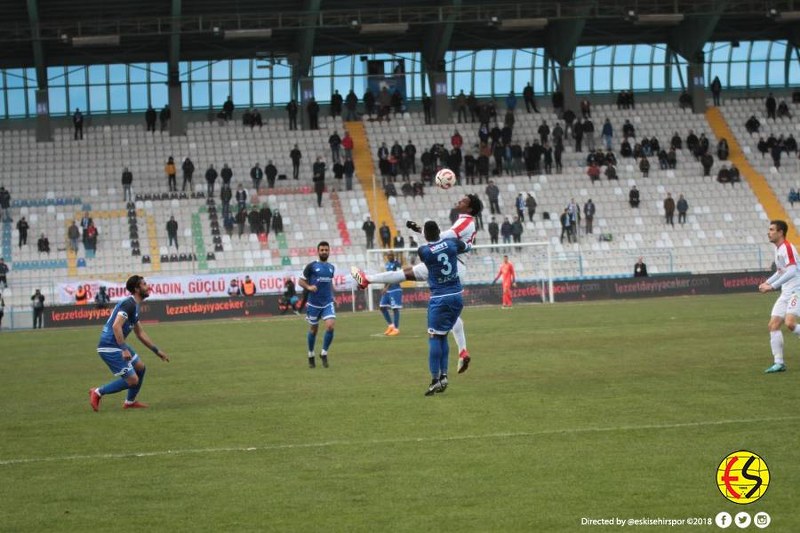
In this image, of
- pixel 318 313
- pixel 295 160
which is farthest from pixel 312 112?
pixel 318 313

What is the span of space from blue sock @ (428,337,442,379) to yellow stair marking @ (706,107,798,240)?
1642 inches

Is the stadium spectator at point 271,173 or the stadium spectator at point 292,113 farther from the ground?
the stadium spectator at point 292,113

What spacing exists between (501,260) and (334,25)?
14.7 m

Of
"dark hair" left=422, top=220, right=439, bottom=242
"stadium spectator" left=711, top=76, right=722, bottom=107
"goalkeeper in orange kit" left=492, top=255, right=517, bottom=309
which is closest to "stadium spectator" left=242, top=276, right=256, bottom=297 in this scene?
"goalkeeper in orange kit" left=492, top=255, right=517, bottom=309

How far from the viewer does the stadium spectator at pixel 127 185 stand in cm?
5591

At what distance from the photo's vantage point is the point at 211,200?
2196 inches

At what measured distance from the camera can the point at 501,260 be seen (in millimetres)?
49875

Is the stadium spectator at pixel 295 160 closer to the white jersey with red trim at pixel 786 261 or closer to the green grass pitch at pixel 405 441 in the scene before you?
the green grass pitch at pixel 405 441

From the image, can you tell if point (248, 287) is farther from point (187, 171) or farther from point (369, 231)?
point (187, 171)

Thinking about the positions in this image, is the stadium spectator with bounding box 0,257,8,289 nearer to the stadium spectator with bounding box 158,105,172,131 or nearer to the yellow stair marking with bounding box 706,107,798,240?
the stadium spectator with bounding box 158,105,172,131

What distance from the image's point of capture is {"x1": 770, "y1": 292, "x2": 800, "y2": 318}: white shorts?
17219mm

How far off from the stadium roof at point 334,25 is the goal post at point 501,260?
12.2m

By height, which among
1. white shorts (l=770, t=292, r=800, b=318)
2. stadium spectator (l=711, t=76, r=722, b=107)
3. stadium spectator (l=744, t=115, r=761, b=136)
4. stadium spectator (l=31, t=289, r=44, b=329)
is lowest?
stadium spectator (l=31, t=289, r=44, b=329)

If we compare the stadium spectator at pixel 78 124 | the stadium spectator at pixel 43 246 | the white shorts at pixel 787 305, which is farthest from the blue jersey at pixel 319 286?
the stadium spectator at pixel 78 124
